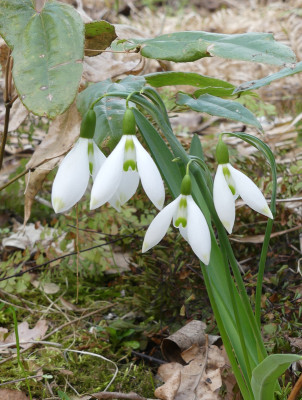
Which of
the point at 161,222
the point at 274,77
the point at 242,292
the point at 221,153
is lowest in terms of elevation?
the point at 242,292

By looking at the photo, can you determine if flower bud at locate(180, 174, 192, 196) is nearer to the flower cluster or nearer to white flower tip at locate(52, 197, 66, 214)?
the flower cluster

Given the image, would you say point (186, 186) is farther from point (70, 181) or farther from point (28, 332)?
point (28, 332)

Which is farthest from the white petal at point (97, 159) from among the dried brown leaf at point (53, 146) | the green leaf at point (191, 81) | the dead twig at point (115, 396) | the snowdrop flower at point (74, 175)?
the dead twig at point (115, 396)

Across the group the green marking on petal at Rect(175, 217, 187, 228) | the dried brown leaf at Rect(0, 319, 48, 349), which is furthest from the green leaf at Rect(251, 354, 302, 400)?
the dried brown leaf at Rect(0, 319, 48, 349)

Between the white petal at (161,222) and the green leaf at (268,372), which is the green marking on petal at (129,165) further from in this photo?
the green leaf at (268,372)

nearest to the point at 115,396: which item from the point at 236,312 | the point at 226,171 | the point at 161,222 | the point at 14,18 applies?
the point at 236,312

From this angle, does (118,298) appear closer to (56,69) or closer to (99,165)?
(99,165)

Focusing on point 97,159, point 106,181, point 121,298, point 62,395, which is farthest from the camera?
point 121,298
